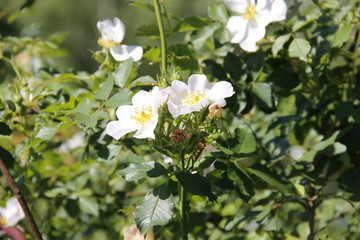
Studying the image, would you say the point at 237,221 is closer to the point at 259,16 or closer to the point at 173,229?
the point at 173,229

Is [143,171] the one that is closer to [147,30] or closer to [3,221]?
[147,30]

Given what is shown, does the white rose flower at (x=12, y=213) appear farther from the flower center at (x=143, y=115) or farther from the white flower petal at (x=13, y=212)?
the flower center at (x=143, y=115)

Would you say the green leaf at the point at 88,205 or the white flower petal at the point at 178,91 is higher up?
the white flower petal at the point at 178,91

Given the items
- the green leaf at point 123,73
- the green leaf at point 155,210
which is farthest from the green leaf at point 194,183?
the green leaf at point 123,73

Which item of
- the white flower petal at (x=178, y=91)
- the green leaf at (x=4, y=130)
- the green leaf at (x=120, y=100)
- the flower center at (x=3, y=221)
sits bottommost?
the flower center at (x=3, y=221)

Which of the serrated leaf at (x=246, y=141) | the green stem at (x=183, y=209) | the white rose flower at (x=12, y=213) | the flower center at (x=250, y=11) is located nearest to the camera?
the green stem at (x=183, y=209)

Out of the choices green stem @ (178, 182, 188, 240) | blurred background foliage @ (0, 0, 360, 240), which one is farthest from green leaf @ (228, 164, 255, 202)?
green stem @ (178, 182, 188, 240)

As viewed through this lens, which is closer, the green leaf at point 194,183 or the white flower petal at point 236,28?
the green leaf at point 194,183

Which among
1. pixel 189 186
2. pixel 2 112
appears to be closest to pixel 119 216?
pixel 2 112
